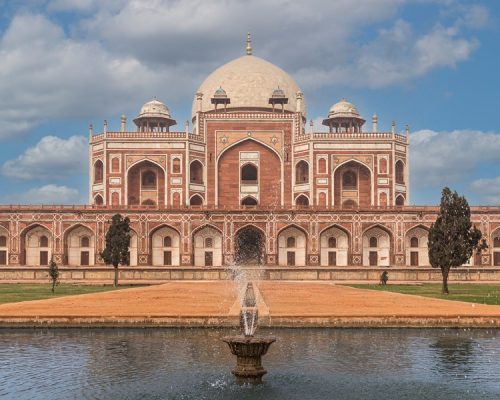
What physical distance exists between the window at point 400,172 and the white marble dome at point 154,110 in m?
22.7

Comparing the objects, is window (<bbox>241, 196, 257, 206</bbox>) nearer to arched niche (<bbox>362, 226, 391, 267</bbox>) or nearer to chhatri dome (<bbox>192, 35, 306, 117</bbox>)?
chhatri dome (<bbox>192, 35, 306, 117</bbox>)

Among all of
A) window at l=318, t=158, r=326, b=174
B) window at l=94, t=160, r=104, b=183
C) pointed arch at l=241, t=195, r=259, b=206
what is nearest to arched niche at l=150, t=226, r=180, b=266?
pointed arch at l=241, t=195, r=259, b=206

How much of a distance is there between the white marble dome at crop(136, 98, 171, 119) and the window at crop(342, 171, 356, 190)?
1844 centimetres

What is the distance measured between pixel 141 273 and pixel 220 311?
83.3 feet

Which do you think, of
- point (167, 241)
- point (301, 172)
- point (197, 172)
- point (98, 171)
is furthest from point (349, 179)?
point (98, 171)

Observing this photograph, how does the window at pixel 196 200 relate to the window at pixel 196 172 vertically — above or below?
below

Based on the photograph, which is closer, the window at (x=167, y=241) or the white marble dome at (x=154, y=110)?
the window at (x=167, y=241)

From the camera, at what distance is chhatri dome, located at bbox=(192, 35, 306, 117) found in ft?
228

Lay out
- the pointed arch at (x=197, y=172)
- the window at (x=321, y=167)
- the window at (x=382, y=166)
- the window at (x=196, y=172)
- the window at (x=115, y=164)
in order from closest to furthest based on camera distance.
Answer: the window at (x=321, y=167)
the window at (x=382, y=166)
the window at (x=115, y=164)
the pointed arch at (x=197, y=172)
the window at (x=196, y=172)

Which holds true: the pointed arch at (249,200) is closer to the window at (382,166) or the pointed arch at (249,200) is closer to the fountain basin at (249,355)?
the window at (382,166)

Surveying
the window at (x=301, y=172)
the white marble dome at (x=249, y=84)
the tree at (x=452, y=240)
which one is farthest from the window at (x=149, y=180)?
the tree at (x=452, y=240)

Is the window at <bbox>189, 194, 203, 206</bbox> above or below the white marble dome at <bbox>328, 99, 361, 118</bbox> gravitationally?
below

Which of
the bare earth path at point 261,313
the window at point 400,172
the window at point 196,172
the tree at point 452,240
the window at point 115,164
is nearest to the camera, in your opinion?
the bare earth path at point 261,313

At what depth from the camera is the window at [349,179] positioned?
209 feet
